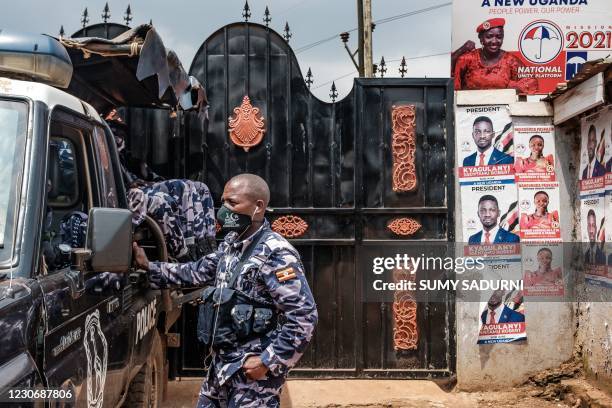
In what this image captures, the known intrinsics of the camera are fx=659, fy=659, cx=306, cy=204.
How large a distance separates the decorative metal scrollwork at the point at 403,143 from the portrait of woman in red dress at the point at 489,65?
21.4 inches

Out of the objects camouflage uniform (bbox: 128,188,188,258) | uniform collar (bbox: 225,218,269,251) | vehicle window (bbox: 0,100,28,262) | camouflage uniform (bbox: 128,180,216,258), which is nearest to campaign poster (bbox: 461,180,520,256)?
camouflage uniform (bbox: 128,180,216,258)

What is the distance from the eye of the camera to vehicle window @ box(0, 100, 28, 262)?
221cm

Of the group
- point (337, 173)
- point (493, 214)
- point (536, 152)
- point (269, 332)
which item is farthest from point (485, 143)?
point (269, 332)

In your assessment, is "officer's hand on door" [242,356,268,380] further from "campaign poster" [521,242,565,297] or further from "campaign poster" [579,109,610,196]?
"campaign poster" [521,242,565,297]

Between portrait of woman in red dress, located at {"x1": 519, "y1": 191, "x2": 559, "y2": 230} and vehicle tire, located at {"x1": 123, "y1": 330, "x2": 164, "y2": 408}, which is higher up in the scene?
portrait of woman in red dress, located at {"x1": 519, "y1": 191, "x2": 559, "y2": 230}

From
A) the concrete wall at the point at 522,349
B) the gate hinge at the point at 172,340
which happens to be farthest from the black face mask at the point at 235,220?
the concrete wall at the point at 522,349

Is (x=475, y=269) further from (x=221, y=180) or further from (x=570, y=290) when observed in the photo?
(x=221, y=180)

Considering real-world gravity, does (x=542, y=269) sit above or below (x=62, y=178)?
below

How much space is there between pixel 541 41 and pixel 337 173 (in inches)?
89.1

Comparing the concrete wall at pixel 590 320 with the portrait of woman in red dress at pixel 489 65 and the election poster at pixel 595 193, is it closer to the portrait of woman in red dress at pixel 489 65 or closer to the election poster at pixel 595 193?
the election poster at pixel 595 193

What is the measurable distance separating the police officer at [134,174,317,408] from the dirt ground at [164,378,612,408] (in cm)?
289

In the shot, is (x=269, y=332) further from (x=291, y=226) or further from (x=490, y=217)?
(x=490, y=217)

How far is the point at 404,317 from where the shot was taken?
611cm

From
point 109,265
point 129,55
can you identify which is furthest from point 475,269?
point 109,265
